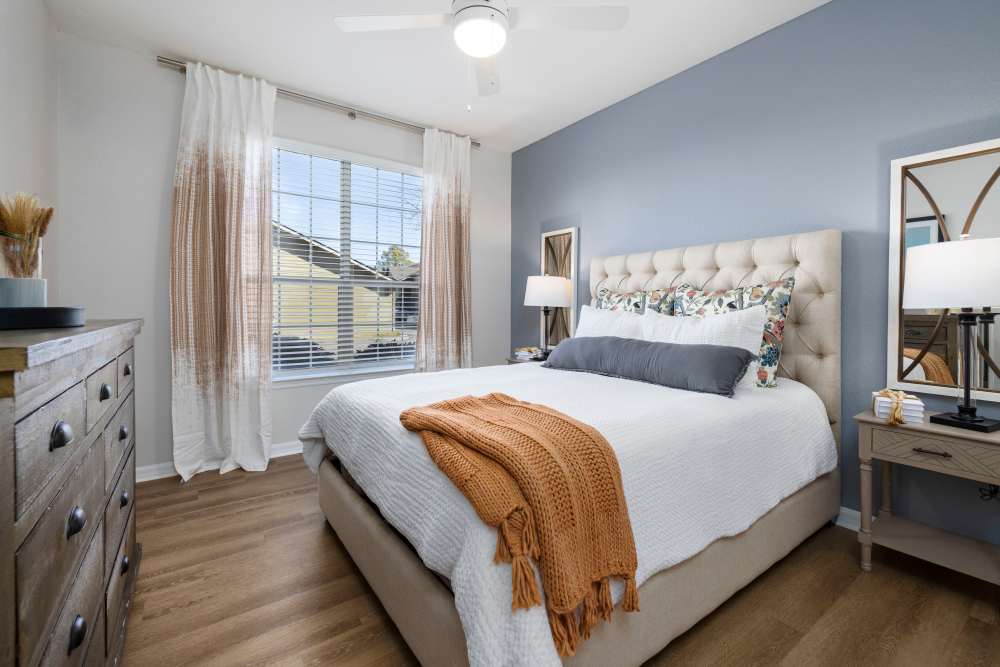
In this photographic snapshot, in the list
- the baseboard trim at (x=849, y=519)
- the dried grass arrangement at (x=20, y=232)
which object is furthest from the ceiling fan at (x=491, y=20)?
the baseboard trim at (x=849, y=519)

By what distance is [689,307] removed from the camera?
254 centimetres

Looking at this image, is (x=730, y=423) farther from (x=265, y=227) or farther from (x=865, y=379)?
(x=265, y=227)

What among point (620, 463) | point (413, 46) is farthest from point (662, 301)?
point (413, 46)

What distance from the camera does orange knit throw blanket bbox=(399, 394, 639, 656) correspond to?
1007 mm

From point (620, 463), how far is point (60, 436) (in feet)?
4.02

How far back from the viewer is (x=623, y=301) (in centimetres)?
293

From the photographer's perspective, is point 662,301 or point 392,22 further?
point 662,301

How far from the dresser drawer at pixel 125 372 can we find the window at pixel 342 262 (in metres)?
1.84

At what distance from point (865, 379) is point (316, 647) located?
2630mm

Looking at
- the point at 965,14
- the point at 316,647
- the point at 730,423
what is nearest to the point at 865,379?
the point at 730,423

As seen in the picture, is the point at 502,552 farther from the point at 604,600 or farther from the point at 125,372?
the point at 125,372

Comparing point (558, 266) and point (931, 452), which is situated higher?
point (558, 266)

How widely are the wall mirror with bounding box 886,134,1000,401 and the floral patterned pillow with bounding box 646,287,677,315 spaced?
3.23ft

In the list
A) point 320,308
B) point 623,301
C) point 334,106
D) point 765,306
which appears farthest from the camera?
point 320,308
